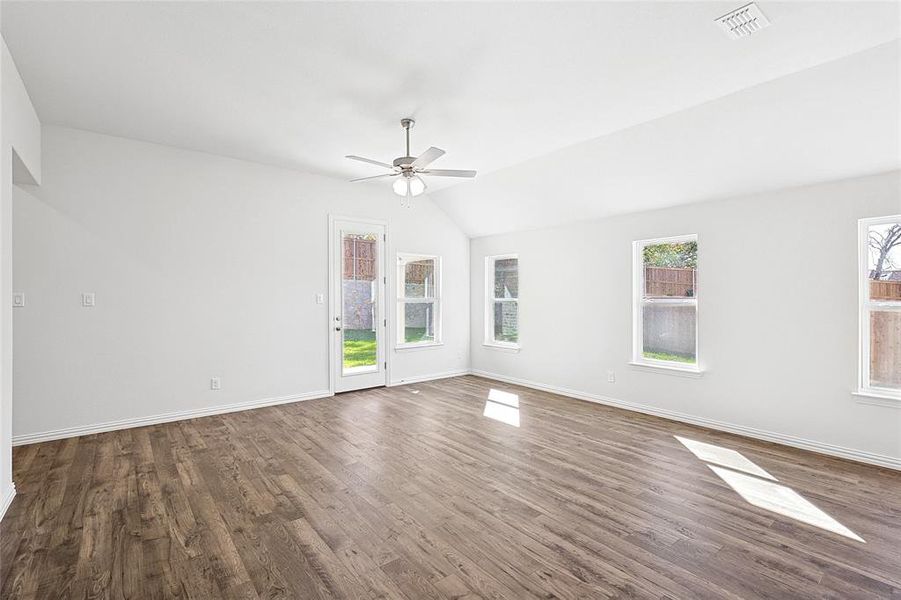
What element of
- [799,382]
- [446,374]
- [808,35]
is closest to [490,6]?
[808,35]

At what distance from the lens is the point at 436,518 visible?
104 inches

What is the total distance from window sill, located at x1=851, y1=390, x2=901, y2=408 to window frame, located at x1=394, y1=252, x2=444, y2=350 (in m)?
4.83

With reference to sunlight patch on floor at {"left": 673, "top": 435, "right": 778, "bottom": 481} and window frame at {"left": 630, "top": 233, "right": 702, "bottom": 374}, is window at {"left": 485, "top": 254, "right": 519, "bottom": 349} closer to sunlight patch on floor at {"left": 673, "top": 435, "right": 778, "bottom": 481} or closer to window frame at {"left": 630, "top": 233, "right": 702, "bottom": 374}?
window frame at {"left": 630, "top": 233, "right": 702, "bottom": 374}

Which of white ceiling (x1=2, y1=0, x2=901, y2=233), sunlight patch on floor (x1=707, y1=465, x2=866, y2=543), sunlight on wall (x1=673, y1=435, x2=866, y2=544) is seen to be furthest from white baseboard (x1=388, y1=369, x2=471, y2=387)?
sunlight patch on floor (x1=707, y1=465, x2=866, y2=543)

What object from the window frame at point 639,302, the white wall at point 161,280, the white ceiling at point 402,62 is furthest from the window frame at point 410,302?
the window frame at point 639,302

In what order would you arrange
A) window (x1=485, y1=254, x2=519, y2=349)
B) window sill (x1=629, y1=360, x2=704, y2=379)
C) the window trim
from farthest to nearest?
window (x1=485, y1=254, x2=519, y2=349)
window sill (x1=629, y1=360, x2=704, y2=379)
the window trim

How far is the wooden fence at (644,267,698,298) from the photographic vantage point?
4.76 meters

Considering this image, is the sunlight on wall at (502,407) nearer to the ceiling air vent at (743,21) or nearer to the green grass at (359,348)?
the green grass at (359,348)

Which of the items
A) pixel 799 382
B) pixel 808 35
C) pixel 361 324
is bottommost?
pixel 799 382

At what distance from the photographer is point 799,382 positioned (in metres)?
3.91

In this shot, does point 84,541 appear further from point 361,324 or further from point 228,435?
point 361,324

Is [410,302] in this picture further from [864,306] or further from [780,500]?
[864,306]

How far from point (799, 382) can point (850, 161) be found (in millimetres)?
1857

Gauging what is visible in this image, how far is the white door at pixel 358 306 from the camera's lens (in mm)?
5816
